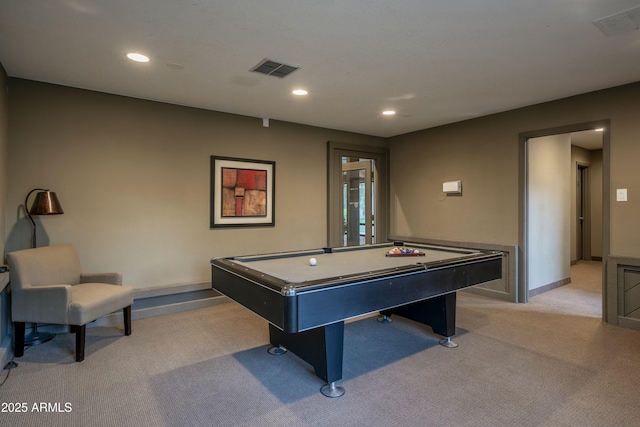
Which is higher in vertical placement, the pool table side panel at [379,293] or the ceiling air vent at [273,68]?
the ceiling air vent at [273,68]

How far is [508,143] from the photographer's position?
14.5 ft

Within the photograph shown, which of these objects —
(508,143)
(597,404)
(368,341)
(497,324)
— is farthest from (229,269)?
(508,143)

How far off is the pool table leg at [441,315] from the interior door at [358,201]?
8.94 ft

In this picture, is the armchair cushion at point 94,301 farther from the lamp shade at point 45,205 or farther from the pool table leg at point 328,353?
the pool table leg at point 328,353

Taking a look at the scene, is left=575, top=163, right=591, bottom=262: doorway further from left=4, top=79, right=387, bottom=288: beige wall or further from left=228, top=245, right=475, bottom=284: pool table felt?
left=4, top=79, right=387, bottom=288: beige wall

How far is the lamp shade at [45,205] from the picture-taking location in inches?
120

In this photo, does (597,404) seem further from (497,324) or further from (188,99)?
(188,99)

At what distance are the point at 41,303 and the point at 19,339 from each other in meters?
0.36

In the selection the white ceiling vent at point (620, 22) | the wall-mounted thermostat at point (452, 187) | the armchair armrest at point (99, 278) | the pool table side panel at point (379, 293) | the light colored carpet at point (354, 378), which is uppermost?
the white ceiling vent at point (620, 22)

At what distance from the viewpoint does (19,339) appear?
9.12ft

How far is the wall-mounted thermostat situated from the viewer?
16.1ft

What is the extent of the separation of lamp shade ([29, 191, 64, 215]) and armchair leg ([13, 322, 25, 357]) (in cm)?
93

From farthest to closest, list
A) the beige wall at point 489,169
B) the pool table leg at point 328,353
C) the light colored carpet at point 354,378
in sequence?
1. the beige wall at point 489,169
2. the pool table leg at point 328,353
3. the light colored carpet at point 354,378

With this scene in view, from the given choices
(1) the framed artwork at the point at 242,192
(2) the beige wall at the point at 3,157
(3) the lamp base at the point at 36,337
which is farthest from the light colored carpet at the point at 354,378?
(1) the framed artwork at the point at 242,192
